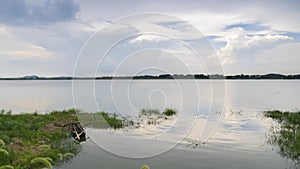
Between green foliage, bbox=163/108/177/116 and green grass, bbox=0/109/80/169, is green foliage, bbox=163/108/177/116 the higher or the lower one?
the higher one

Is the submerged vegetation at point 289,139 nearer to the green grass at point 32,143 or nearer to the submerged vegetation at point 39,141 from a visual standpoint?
the submerged vegetation at point 39,141

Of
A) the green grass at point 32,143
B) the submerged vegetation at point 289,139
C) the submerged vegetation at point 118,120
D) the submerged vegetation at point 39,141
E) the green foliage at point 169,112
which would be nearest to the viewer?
the submerged vegetation at point 39,141

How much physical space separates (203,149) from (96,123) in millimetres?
10624

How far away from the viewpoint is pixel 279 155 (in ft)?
53.1

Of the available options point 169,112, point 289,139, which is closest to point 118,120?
point 169,112

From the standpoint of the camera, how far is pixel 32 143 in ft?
54.0

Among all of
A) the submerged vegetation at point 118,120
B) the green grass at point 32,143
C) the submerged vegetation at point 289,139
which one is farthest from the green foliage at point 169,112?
the green grass at point 32,143

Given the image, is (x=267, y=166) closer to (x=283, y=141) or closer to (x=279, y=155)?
(x=279, y=155)

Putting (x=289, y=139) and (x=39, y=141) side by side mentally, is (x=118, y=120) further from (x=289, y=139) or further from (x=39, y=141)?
(x=289, y=139)

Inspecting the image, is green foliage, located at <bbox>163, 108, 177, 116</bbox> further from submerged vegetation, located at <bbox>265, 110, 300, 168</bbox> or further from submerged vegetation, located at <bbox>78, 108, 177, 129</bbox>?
submerged vegetation, located at <bbox>265, 110, 300, 168</bbox>

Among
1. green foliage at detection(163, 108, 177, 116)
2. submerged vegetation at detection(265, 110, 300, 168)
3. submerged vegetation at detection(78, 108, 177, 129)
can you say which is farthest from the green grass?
green foliage at detection(163, 108, 177, 116)

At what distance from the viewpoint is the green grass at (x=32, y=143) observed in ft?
43.4

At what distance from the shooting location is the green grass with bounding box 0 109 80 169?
13.2 meters

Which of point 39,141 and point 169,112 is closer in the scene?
point 39,141
